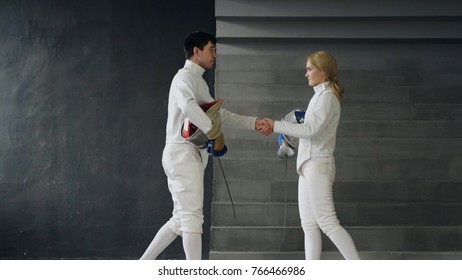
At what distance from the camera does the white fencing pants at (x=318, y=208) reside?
4.73 meters

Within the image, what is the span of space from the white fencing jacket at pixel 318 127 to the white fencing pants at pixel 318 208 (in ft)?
0.18

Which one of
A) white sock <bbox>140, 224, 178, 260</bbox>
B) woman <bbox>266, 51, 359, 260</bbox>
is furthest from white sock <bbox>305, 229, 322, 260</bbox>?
white sock <bbox>140, 224, 178, 260</bbox>

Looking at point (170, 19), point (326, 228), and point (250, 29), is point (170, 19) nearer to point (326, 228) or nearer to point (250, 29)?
point (250, 29)

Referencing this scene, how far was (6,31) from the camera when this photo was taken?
22.5ft

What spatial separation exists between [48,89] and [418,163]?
3.03 m

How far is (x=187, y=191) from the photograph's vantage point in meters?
4.75

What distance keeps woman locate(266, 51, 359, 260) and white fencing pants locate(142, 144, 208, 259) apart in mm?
571

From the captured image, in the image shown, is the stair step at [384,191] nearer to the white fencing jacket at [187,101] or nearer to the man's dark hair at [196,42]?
the white fencing jacket at [187,101]

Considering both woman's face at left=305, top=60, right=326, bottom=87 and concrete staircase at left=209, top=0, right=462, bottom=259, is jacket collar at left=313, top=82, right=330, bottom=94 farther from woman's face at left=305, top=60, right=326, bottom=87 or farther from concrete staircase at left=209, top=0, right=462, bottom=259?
concrete staircase at left=209, top=0, right=462, bottom=259

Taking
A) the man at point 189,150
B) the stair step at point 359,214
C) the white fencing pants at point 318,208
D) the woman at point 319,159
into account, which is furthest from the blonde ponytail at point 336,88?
the stair step at point 359,214

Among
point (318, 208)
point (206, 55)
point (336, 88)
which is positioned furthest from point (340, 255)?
point (206, 55)

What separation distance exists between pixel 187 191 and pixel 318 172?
764mm

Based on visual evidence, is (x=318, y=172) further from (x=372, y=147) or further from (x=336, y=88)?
(x=372, y=147)

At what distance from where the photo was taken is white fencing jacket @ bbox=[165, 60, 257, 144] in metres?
4.67
